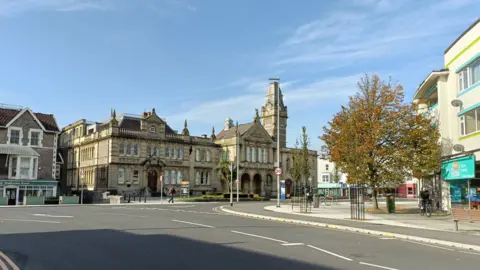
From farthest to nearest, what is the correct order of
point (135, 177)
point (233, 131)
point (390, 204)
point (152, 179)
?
1. point (233, 131)
2. point (152, 179)
3. point (135, 177)
4. point (390, 204)

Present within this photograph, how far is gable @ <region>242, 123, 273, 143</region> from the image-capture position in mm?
76250

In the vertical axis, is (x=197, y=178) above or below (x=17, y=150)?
below

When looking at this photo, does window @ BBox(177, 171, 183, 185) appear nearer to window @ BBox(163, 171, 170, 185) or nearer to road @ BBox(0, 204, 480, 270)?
window @ BBox(163, 171, 170, 185)

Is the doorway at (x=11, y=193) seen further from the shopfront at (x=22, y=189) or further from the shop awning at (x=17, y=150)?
the shop awning at (x=17, y=150)

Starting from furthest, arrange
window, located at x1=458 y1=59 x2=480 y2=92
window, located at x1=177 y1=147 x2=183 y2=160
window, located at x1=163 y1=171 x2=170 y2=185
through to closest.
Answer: window, located at x1=177 y1=147 x2=183 y2=160, window, located at x1=163 y1=171 x2=170 y2=185, window, located at x1=458 y1=59 x2=480 y2=92

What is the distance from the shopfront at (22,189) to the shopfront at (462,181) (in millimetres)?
39357

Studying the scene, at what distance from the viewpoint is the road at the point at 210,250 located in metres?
9.90

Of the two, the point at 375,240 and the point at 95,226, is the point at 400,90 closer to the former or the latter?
the point at 375,240

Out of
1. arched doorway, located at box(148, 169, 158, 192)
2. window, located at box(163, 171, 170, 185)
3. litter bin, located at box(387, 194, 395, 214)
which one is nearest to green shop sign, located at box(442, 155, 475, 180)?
litter bin, located at box(387, 194, 395, 214)

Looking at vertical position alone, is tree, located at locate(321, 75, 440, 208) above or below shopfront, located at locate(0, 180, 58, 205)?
above

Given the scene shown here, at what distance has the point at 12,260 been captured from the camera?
10.3 m

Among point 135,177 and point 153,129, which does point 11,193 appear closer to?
point 135,177

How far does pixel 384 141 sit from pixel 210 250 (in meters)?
20.0

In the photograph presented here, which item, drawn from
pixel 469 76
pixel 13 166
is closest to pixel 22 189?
pixel 13 166
